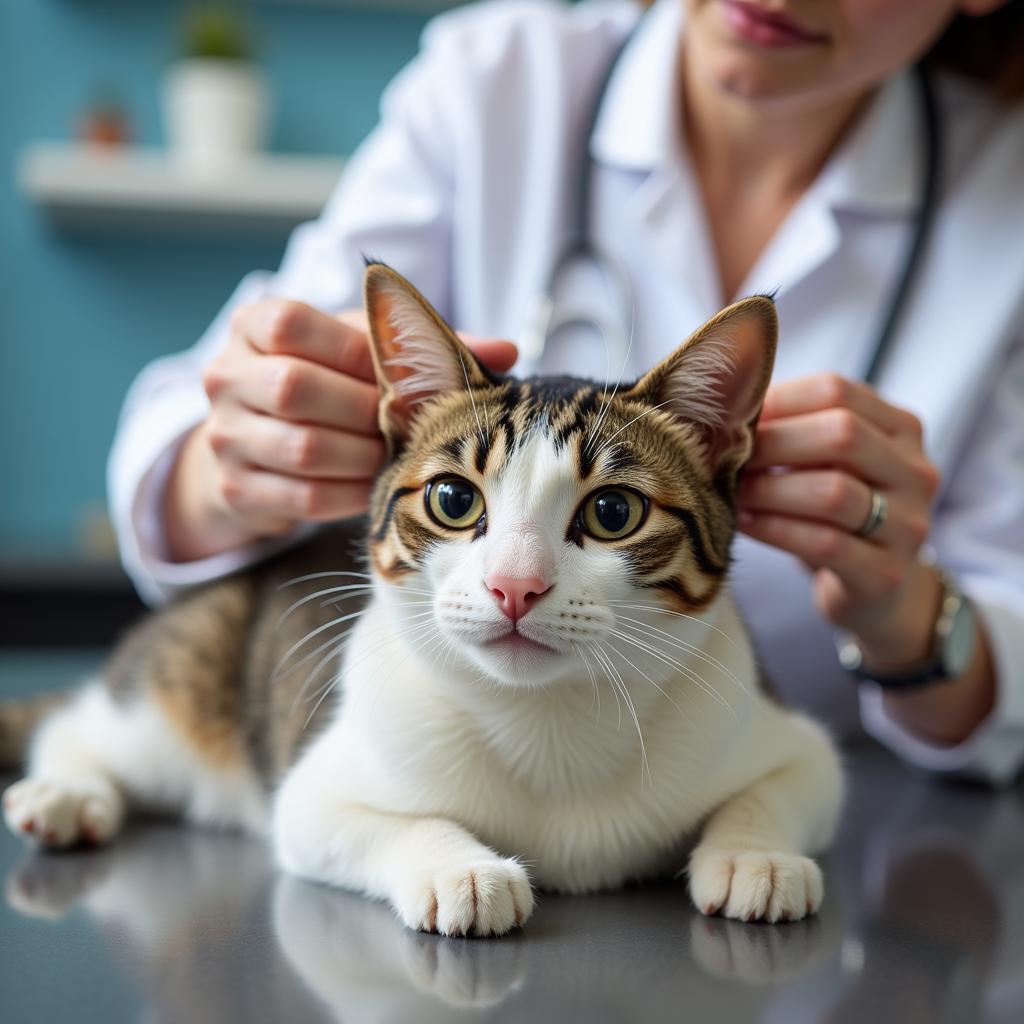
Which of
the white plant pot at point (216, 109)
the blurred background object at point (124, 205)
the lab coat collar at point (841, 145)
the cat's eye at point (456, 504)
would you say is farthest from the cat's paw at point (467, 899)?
the white plant pot at point (216, 109)

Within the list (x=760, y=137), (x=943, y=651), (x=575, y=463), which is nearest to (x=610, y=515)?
(x=575, y=463)

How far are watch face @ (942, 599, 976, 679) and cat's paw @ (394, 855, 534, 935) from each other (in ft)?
2.01

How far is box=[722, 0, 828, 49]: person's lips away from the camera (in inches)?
46.0

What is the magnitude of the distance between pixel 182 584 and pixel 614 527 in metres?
0.71

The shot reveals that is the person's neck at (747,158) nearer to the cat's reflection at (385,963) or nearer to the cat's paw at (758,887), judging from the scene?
the cat's paw at (758,887)

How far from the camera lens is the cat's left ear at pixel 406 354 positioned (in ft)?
3.04

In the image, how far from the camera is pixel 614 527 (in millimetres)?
876

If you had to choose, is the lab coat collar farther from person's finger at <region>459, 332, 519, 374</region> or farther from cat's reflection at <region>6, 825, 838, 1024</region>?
cat's reflection at <region>6, 825, 838, 1024</region>

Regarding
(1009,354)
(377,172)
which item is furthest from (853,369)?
(377,172)

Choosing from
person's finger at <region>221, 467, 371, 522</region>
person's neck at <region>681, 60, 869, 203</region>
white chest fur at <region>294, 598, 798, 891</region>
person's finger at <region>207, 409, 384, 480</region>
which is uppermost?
person's neck at <region>681, 60, 869, 203</region>

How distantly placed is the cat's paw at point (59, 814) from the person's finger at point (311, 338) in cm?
45

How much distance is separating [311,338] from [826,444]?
0.46 metres

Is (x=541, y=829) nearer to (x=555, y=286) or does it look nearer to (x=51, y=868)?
(x=51, y=868)

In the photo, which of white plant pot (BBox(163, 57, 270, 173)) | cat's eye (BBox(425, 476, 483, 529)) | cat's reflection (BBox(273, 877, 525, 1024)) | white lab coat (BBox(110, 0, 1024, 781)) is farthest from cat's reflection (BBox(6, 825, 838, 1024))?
white plant pot (BBox(163, 57, 270, 173))
